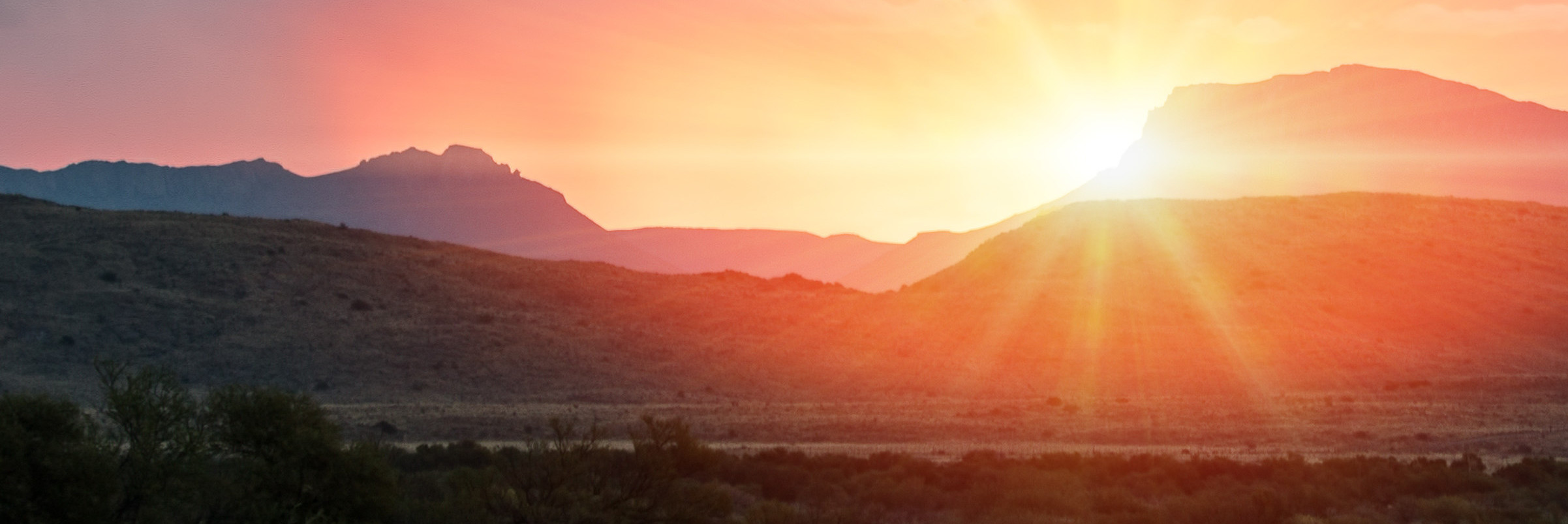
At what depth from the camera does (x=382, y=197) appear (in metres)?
185

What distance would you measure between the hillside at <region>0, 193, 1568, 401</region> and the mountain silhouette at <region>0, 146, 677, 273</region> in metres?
105

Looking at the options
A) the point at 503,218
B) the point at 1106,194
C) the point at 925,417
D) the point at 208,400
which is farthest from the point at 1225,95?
the point at 208,400

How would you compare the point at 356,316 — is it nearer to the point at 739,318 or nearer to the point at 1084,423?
the point at 739,318

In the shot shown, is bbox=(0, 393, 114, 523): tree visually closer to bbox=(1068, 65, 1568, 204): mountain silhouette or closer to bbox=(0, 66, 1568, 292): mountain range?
bbox=(0, 66, 1568, 292): mountain range

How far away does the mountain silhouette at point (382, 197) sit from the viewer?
179m

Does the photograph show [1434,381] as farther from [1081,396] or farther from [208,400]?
[208,400]

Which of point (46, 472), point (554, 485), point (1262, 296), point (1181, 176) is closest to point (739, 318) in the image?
point (1262, 296)

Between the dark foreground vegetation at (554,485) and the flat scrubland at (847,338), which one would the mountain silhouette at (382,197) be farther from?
the dark foreground vegetation at (554,485)

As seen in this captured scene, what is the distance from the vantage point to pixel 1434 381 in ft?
172

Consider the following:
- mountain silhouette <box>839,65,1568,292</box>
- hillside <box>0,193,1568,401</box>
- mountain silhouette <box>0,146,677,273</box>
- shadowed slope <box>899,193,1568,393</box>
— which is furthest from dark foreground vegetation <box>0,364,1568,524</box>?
mountain silhouette <box>0,146,677,273</box>

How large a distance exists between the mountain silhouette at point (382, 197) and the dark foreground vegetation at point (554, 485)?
156m

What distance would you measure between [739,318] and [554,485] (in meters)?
50.1

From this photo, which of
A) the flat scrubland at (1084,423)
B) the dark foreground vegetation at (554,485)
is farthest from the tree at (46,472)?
the flat scrubland at (1084,423)

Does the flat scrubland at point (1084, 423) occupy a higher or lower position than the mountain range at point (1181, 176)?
lower
